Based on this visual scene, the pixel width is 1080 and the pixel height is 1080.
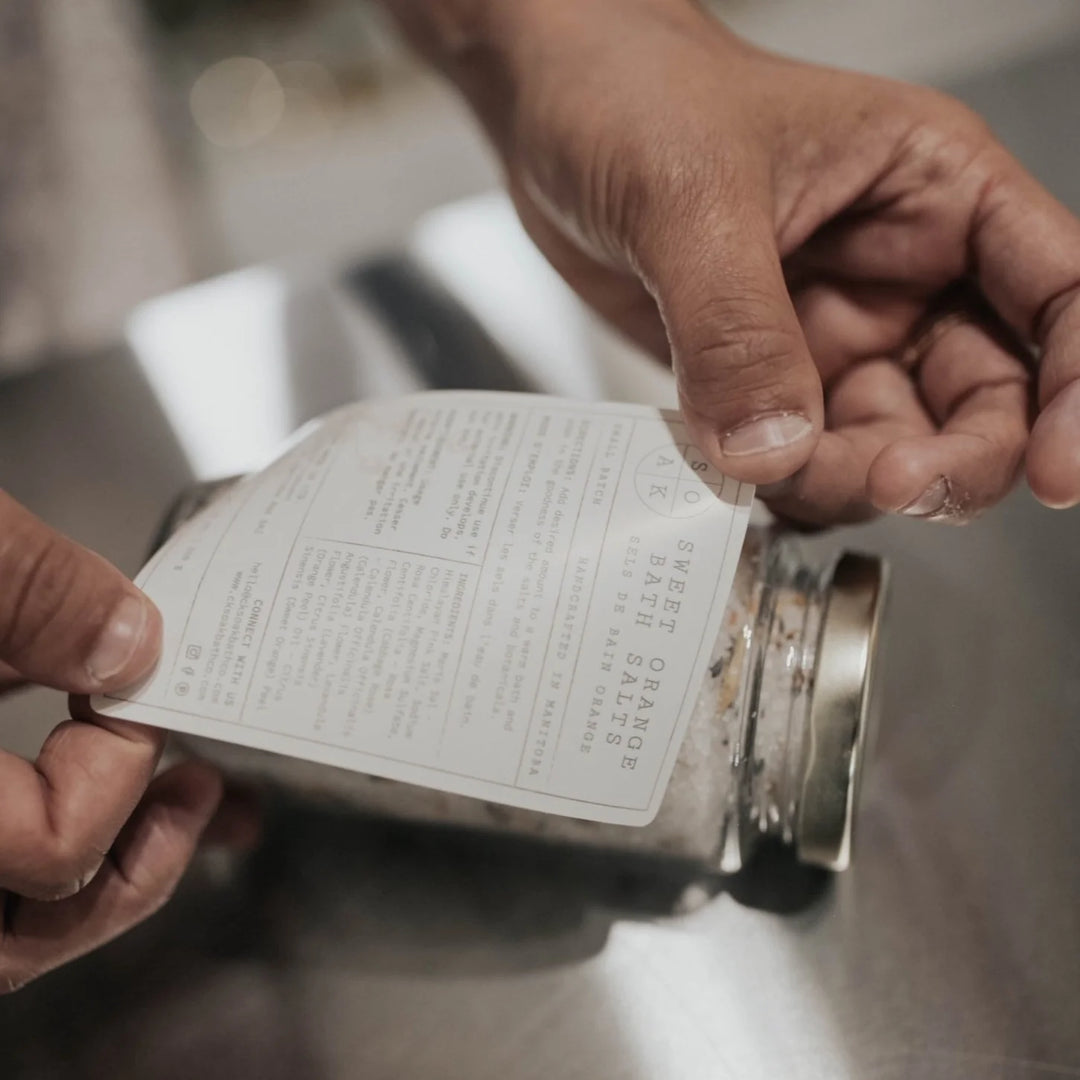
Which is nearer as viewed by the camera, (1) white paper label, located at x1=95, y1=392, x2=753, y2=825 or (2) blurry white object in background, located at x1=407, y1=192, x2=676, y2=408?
(1) white paper label, located at x1=95, y1=392, x2=753, y2=825

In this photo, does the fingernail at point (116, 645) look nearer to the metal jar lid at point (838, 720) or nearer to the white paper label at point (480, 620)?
the white paper label at point (480, 620)

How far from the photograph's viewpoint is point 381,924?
45 cm

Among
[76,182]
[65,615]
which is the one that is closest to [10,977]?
[65,615]

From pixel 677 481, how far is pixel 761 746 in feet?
0.37

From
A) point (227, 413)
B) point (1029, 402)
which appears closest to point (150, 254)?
point (227, 413)

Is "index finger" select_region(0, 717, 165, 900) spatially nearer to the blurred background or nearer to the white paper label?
the white paper label

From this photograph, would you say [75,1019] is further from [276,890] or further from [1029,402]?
[1029,402]

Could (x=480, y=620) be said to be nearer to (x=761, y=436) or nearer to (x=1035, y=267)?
(x=761, y=436)

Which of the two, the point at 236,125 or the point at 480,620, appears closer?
the point at 480,620

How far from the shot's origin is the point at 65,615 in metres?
0.34

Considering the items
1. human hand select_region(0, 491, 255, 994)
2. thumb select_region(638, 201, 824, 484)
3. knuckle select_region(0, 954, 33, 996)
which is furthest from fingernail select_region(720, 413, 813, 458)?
knuckle select_region(0, 954, 33, 996)

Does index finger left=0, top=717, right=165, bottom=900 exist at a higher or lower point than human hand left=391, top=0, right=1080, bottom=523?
lower

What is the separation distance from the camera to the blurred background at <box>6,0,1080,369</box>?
2.50 feet

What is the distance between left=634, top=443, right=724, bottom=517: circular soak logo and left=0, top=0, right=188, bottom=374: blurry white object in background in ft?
1.60
